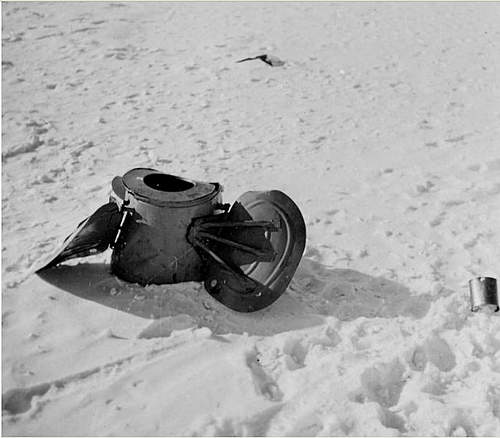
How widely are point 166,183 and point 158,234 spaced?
51cm

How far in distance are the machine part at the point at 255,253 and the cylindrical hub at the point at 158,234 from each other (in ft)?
0.29

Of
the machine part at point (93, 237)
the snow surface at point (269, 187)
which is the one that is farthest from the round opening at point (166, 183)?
A: the snow surface at point (269, 187)

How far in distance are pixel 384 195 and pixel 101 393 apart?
9.47 feet

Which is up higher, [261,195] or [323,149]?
[261,195]

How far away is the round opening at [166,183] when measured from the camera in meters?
3.77

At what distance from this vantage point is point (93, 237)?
347 cm

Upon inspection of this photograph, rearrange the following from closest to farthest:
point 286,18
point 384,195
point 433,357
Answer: point 433,357 → point 384,195 → point 286,18

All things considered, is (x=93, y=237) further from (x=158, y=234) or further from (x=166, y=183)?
(x=166, y=183)

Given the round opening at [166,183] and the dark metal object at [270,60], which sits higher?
the round opening at [166,183]

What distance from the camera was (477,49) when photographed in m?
8.18

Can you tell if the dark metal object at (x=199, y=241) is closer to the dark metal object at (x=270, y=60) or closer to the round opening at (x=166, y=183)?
the round opening at (x=166, y=183)

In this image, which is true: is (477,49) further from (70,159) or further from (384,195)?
(70,159)

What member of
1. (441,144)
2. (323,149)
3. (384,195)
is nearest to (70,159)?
(323,149)

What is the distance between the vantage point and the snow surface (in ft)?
9.30
